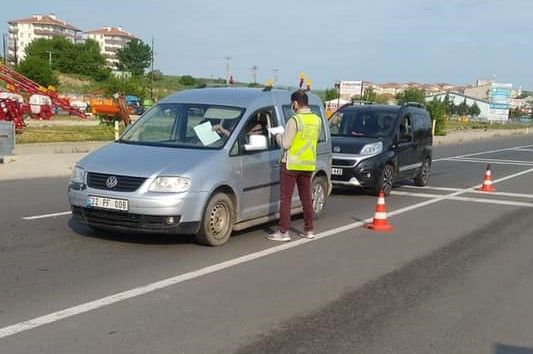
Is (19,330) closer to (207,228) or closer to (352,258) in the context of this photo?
(207,228)

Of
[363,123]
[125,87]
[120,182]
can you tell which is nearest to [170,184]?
[120,182]

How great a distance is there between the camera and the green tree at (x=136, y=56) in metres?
138

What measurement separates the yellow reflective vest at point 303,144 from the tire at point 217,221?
0.96m

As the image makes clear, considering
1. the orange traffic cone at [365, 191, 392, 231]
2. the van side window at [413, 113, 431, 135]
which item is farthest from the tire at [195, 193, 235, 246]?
the van side window at [413, 113, 431, 135]

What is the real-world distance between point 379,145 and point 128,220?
289 inches

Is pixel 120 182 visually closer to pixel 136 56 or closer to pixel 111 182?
pixel 111 182

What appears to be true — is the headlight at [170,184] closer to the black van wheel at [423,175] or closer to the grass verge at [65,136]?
the black van wheel at [423,175]

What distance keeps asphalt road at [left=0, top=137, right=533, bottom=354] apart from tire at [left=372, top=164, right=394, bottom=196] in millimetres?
2944

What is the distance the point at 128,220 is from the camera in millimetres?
7363

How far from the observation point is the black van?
13242mm

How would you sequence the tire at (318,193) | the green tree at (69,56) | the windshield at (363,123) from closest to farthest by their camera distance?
the tire at (318,193), the windshield at (363,123), the green tree at (69,56)

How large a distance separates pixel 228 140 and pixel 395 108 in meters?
7.38

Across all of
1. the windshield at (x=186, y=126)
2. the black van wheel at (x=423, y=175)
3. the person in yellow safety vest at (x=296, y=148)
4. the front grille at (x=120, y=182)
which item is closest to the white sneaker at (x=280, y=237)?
the person in yellow safety vest at (x=296, y=148)

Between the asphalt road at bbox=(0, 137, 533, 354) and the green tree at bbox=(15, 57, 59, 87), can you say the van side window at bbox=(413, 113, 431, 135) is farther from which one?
the green tree at bbox=(15, 57, 59, 87)
